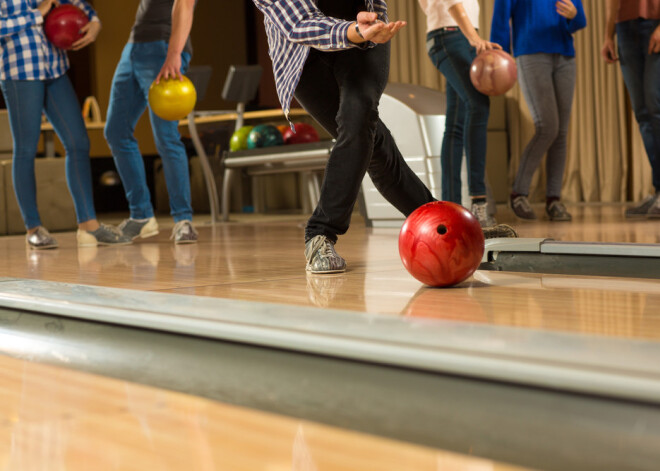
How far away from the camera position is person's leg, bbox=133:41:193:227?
11.3ft

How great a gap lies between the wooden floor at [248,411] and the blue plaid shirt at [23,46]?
114 cm

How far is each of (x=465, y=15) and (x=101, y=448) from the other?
2.60 meters

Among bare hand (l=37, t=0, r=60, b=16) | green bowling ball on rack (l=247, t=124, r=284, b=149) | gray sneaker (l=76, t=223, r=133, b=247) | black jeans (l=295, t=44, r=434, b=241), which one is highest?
bare hand (l=37, t=0, r=60, b=16)

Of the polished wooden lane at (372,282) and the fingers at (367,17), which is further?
the fingers at (367,17)

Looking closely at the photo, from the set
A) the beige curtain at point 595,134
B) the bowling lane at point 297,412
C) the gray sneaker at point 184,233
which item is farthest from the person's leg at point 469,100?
the beige curtain at point 595,134

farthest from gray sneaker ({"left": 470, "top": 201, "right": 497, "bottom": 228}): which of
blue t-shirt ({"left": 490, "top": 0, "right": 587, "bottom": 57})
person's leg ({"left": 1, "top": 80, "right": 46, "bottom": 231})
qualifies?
person's leg ({"left": 1, "top": 80, "right": 46, "bottom": 231})

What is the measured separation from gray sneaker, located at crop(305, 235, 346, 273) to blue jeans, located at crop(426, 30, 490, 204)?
4.96 ft

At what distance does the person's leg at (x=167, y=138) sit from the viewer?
3.44m

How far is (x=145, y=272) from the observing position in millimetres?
2318

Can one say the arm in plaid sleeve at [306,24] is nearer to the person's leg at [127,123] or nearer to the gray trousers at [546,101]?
the person's leg at [127,123]

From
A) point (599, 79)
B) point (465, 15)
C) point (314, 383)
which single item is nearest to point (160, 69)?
point (465, 15)

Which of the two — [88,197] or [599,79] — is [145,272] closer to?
[88,197]

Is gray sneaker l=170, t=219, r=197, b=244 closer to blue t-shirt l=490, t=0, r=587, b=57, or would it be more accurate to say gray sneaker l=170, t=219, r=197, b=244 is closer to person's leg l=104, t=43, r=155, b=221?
person's leg l=104, t=43, r=155, b=221

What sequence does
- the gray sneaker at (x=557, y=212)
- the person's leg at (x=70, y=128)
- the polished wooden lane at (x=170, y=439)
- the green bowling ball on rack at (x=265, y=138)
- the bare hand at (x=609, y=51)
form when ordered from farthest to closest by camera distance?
the green bowling ball on rack at (x=265, y=138)
the bare hand at (x=609, y=51)
the gray sneaker at (x=557, y=212)
the person's leg at (x=70, y=128)
the polished wooden lane at (x=170, y=439)
